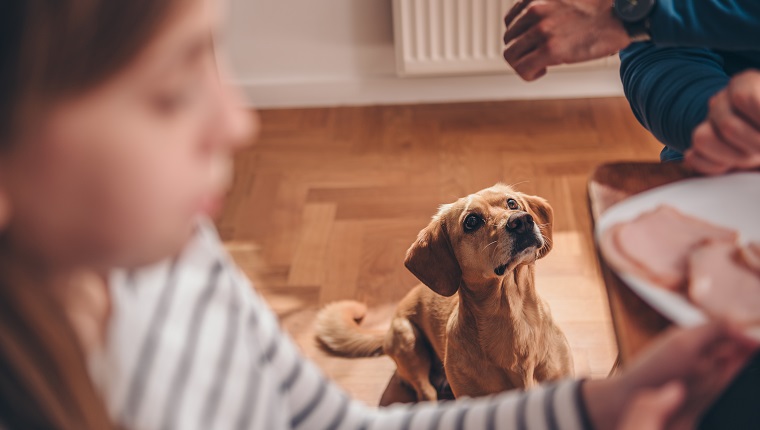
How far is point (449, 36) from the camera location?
2.80 metres

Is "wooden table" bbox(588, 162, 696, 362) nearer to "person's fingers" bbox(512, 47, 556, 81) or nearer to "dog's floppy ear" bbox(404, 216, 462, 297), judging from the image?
"person's fingers" bbox(512, 47, 556, 81)

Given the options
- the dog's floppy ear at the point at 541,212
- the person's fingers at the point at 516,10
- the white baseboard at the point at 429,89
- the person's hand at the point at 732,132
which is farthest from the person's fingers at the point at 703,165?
the white baseboard at the point at 429,89

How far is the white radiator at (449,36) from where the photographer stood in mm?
2729

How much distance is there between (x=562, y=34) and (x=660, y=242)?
0.43m

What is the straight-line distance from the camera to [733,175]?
0.81 metres

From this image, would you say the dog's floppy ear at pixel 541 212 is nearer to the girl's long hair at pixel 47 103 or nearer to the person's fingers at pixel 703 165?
the person's fingers at pixel 703 165

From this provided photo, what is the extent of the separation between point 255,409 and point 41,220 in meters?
0.29

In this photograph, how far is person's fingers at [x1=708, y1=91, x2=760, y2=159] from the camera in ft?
2.56

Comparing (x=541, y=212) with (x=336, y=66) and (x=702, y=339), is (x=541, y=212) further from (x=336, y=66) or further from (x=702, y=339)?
(x=336, y=66)

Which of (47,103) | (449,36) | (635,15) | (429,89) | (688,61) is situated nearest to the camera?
(47,103)

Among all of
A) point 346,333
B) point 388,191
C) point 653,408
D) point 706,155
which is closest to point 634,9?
point 706,155

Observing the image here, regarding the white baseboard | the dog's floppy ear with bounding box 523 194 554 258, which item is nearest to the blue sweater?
the dog's floppy ear with bounding box 523 194 554 258

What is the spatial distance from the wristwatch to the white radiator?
66.7 inches

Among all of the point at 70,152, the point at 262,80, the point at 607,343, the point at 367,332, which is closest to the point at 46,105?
A: the point at 70,152
